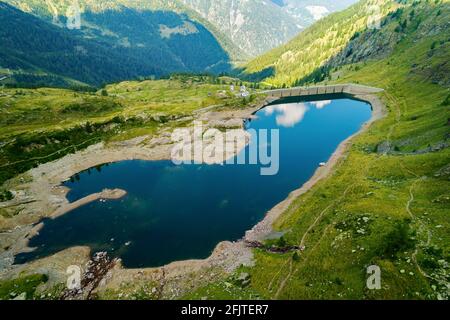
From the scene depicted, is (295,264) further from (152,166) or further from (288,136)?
(288,136)

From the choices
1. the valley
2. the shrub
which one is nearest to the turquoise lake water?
the valley
